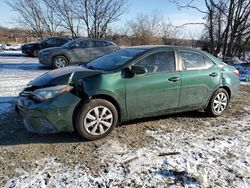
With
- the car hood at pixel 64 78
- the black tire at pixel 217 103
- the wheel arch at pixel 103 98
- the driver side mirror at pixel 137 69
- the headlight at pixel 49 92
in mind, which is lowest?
the black tire at pixel 217 103

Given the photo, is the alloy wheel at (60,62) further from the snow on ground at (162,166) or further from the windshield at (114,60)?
the snow on ground at (162,166)

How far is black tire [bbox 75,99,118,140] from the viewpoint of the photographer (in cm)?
425

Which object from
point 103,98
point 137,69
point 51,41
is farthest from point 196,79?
point 51,41

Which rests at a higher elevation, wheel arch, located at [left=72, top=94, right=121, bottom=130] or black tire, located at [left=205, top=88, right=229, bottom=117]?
wheel arch, located at [left=72, top=94, right=121, bottom=130]

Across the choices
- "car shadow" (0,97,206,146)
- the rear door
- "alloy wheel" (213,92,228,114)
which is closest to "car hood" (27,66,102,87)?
"car shadow" (0,97,206,146)

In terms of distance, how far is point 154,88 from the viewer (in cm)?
482

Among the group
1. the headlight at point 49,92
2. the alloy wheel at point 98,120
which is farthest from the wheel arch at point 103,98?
the headlight at point 49,92

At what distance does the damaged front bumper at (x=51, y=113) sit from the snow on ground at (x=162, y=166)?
56 cm

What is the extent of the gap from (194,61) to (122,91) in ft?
5.72

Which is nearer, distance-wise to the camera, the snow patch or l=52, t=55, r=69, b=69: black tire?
the snow patch

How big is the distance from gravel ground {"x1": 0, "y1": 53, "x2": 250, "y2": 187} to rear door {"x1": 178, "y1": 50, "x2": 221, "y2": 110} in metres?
0.42

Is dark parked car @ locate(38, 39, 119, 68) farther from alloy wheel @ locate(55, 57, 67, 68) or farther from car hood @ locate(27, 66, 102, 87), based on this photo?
car hood @ locate(27, 66, 102, 87)

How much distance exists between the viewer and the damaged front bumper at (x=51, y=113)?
412 centimetres

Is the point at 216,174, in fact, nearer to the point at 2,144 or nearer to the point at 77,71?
the point at 77,71
